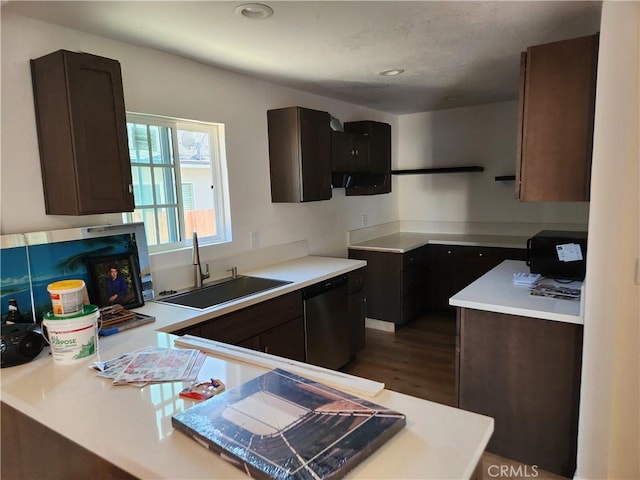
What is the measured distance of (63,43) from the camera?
78.8 inches

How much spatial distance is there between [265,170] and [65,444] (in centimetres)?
234

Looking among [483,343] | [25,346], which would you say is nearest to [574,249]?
[483,343]

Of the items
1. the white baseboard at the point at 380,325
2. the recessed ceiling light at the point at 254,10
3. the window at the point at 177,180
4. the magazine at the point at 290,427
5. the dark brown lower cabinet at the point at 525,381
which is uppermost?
the recessed ceiling light at the point at 254,10

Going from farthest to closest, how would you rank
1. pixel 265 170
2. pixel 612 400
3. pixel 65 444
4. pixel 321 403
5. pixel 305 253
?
pixel 305 253
pixel 265 170
pixel 612 400
pixel 65 444
pixel 321 403

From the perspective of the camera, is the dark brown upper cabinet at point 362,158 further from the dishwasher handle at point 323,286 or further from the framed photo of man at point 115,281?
the framed photo of man at point 115,281

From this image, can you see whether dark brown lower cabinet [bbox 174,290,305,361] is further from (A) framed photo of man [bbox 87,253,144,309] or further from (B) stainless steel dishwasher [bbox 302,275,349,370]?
(A) framed photo of man [bbox 87,253,144,309]

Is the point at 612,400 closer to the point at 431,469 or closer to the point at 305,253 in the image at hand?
the point at 431,469

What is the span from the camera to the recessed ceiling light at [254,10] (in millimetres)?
1787

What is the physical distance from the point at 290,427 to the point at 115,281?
1586 millimetres

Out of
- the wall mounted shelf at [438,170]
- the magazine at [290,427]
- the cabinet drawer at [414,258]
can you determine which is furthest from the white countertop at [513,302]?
the wall mounted shelf at [438,170]

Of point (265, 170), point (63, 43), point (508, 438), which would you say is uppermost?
point (63, 43)

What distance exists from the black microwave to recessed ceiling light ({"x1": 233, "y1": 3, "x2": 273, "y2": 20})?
199 centimetres

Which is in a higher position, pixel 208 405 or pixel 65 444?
pixel 208 405

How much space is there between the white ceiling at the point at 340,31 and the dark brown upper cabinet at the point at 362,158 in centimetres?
70
